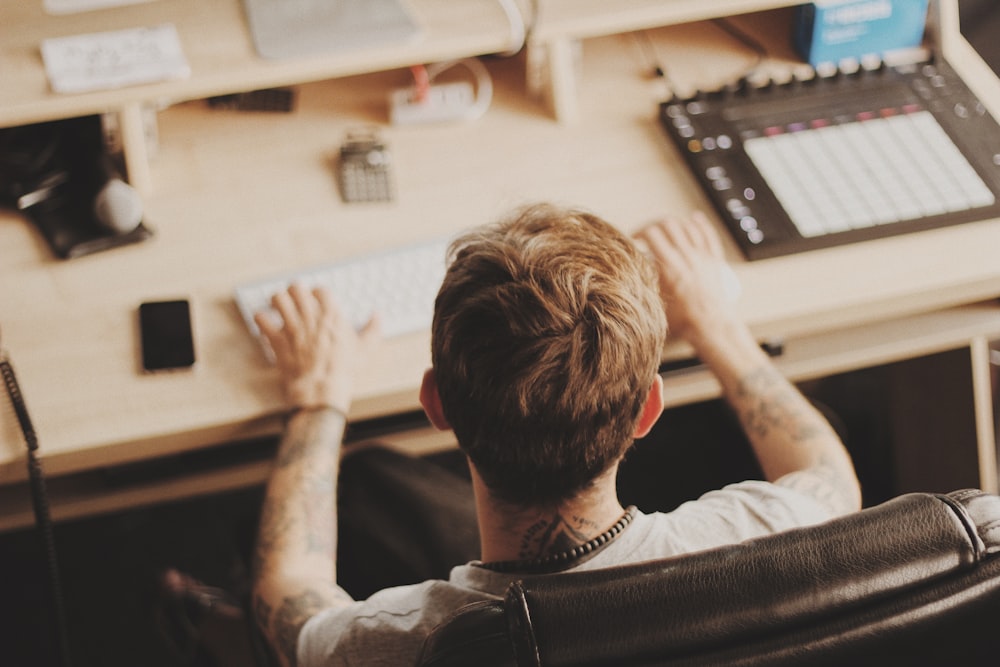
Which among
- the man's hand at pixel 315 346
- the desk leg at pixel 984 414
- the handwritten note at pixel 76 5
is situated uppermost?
the handwritten note at pixel 76 5

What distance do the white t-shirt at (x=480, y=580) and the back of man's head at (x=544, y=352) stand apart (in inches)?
3.1

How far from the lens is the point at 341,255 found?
55.1 inches

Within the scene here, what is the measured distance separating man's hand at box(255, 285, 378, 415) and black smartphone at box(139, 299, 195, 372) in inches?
3.6

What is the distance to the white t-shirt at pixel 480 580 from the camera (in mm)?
884

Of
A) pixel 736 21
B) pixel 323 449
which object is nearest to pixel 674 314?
pixel 323 449

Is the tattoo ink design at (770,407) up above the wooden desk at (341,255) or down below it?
below

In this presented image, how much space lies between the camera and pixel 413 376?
4.15ft

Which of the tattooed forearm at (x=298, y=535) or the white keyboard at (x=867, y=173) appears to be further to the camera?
the white keyboard at (x=867, y=173)

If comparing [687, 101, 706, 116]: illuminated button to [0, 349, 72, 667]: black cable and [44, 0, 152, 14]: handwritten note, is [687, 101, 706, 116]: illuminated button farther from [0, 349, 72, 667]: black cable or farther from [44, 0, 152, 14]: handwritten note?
[0, 349, 72, 667]: black cable

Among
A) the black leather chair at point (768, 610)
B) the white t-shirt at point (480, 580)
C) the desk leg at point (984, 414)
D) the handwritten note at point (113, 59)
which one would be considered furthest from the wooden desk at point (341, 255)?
the black leather chair at point (768, 610)

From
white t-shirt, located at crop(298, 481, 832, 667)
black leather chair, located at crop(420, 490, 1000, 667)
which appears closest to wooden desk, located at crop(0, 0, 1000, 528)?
white t-shirt, located at crop(298, 481, 832, 667)

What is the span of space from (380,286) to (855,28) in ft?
2.76

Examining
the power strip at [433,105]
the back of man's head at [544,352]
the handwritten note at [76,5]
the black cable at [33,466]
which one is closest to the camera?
the back of man's head at [544,352]

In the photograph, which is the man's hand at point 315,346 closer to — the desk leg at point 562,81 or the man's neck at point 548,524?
the man's neck at point 548,524
